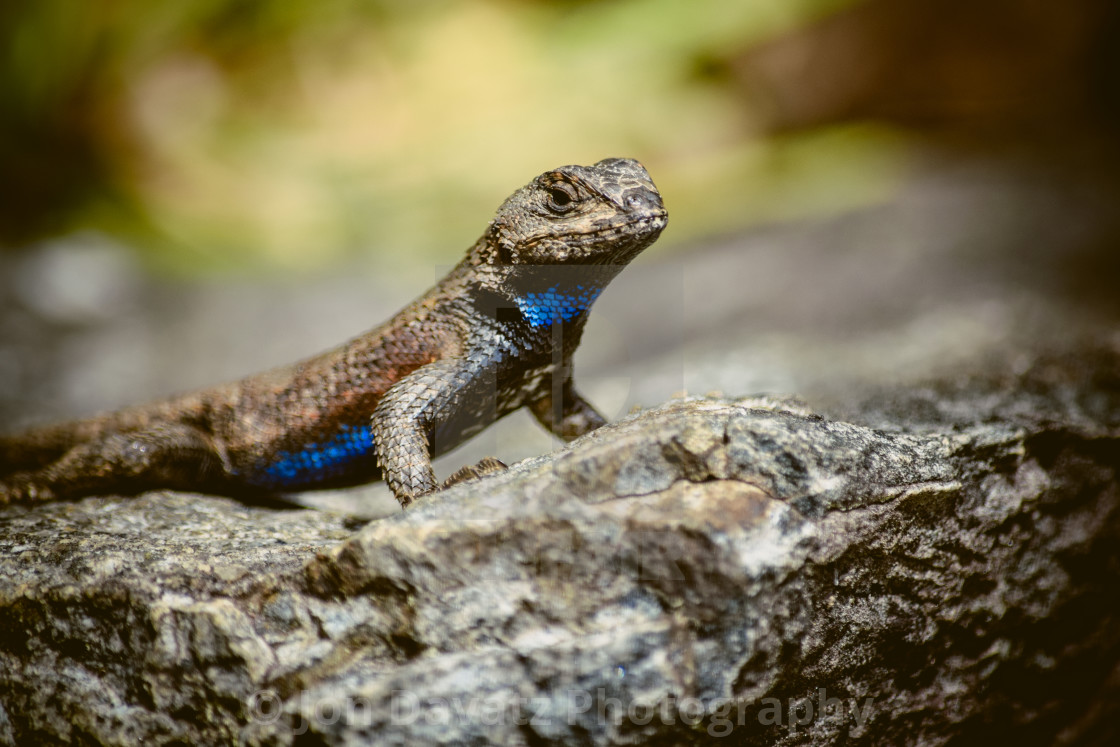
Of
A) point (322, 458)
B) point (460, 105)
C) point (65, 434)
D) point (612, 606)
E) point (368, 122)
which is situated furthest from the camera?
point (460, 105)

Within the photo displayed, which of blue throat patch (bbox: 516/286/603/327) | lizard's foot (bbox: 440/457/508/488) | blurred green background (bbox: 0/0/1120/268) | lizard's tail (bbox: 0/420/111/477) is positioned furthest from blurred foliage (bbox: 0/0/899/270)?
lizard's foot (bbox: 440/457/508/488)

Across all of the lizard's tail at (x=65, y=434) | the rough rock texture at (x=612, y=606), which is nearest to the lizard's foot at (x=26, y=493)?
the lizard's tail at (x=65, y=434)

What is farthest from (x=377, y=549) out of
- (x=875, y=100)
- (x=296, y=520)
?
(x=875, y=100)

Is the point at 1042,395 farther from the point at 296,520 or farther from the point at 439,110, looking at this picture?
the point at 439,110

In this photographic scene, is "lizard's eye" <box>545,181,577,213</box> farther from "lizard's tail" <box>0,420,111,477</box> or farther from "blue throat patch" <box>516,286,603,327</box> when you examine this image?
"lizard's tail" <box>0,420,111,477</box>

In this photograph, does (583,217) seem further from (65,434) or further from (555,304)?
(65,434)

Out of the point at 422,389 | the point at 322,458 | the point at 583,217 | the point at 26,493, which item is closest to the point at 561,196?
the point at 583,217
